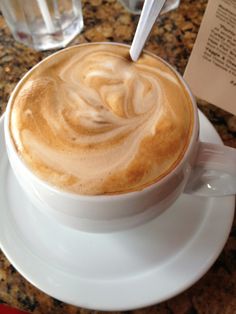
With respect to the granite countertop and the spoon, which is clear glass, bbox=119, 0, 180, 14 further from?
the spoon

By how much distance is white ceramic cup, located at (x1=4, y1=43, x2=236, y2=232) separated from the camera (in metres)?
0.48

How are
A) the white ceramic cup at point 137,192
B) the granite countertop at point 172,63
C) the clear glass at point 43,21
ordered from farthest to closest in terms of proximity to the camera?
the clear glass at point 43,21 → the granite countertop at point 172,63 → the white ceramic cup at point 137,192

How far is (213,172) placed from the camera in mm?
542

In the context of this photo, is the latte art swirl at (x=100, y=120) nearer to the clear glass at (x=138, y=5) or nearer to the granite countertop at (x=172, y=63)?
the granite countertop at (x=172, y=63)

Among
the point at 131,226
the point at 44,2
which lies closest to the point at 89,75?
the point at 131,226

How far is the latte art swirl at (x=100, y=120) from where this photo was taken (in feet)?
1.59

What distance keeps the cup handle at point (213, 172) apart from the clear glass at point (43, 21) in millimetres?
462

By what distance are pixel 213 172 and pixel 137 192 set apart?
0.40 ft

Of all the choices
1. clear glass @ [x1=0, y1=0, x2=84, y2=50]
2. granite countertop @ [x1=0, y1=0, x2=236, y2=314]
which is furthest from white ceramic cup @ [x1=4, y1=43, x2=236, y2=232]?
clear glass @ [x1=0, y1=0, x2=84, y2=50]

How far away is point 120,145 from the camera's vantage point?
51cm

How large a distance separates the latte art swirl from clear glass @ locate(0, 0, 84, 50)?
29cm

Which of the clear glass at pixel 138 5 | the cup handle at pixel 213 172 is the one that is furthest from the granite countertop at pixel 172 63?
the cup handle at pixel 213 172

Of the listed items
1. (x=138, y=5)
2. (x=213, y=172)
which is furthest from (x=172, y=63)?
(x=213, y=172)

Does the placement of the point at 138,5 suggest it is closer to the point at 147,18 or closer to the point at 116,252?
the point at 147,18
